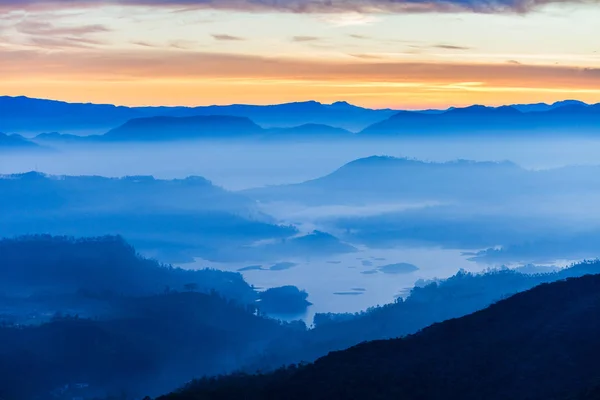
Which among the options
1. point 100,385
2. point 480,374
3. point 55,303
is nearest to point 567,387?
point 480,374

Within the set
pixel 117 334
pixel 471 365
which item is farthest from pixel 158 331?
pixel 471 365

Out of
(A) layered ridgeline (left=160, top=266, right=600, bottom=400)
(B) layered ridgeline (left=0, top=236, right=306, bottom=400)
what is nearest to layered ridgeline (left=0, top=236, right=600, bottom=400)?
(B) layered ridgeline (left=0, top=236, right=306, bottom=400)

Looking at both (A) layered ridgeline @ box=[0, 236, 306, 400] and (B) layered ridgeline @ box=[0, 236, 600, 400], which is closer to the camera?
(B) layered ridgeline @ box=[0, 236, 600, 400]

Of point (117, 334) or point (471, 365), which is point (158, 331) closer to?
point (117, 334)

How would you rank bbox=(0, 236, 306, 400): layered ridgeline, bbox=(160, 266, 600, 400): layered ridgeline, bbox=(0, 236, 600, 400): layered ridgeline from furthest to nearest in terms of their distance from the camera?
bbox=(0, 236, 306, 400): layered ridgeline < bbox=(0, 236, 600, 400): layered ridgeline < bbox=(160, 266, 600, 400): layered ridgeline

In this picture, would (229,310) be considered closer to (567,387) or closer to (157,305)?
(157,305)

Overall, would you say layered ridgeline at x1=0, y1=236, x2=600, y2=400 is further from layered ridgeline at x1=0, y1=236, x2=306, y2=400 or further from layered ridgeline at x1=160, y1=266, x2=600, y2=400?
layered ridgeline at x1=160, y1=266, x2=600, y2=400

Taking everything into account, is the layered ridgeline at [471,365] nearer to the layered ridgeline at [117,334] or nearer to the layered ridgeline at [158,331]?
the layered ridgeline at [158,331]

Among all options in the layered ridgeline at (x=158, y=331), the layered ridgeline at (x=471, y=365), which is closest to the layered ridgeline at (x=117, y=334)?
the layered ridgeline at (x=158, y=331)
